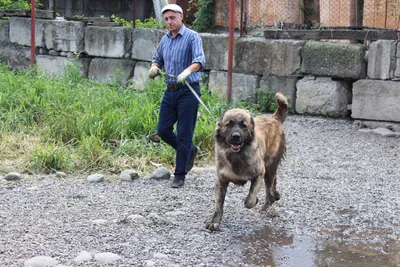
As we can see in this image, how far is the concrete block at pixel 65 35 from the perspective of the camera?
46.5 feet

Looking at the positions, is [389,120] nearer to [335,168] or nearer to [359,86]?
[359,86]

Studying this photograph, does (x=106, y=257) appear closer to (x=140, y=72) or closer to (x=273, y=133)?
(x=273, y=133)

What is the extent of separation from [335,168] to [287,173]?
28.0 inches

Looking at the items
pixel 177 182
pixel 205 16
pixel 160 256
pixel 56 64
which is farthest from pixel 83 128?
pixel 56 64

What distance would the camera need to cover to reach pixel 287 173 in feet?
26.7

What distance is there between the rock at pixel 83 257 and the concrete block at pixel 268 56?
290 inches

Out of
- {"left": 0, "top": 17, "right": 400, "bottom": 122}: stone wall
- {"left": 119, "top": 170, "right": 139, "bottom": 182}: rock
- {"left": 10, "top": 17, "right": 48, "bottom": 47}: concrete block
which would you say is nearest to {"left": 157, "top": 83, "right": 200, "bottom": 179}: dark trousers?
{"left": 119, "top": 170, "right": 139, "bottom": 182}: rock

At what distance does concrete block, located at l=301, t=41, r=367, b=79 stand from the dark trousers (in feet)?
14.1

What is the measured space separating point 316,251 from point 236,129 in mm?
1179

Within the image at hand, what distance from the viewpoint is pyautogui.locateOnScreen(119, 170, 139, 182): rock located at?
303 inches

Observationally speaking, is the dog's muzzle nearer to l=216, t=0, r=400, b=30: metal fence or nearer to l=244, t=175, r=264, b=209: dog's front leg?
l=244, t=175, r=264, b=209: dog's front leg

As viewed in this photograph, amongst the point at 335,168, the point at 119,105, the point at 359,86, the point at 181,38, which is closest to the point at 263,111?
the point at 359,86

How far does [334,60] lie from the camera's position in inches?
441

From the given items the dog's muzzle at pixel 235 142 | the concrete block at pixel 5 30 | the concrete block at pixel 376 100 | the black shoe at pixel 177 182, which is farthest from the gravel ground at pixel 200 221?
the concrete block at pixel 5 30
